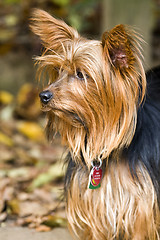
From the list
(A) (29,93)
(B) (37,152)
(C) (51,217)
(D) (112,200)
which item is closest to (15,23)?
(A) (29,93)

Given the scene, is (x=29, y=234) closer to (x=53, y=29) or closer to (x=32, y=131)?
(x=53, y=29)

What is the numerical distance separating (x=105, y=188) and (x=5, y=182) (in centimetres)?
174

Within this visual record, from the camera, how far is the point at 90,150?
11.4 feet

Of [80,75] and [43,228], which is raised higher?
[80,75]

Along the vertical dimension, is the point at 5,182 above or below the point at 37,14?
below

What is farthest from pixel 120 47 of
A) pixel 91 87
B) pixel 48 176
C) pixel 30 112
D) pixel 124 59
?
pixel 30 112

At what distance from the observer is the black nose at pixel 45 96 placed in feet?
10.6

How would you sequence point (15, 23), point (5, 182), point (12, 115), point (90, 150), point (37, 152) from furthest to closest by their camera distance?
point (15, 23) < point (12, 115) < point (37, 152) < point (5, 182) < point (90, 150)

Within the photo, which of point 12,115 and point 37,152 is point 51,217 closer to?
point 37,152

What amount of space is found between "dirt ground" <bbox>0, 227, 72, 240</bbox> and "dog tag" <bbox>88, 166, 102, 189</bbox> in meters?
0.72

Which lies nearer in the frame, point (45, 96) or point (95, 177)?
point (45, 96)

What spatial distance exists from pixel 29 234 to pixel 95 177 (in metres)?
0.94

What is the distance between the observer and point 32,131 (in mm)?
6973

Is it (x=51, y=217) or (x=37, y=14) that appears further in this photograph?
(x=51, y=217)
